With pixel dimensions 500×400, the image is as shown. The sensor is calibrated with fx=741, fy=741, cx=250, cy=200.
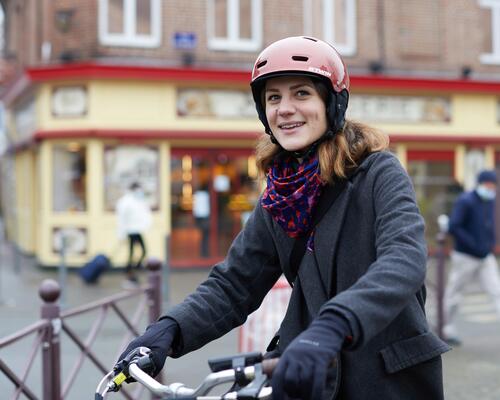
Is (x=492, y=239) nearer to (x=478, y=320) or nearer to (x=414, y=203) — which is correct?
(x=478, y=320)

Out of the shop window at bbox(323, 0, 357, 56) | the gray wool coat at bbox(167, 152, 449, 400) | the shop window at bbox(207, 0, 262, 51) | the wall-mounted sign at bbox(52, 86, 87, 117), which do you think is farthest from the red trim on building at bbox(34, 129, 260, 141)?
the gray wool coat at bbox(167, 152, 449, 400)

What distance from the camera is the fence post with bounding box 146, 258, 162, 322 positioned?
6.19 metres

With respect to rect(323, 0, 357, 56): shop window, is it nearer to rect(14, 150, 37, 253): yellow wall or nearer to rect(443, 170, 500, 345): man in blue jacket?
rect(14, 150, 37, 253): yellow wall

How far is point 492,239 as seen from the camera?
8.33 metres

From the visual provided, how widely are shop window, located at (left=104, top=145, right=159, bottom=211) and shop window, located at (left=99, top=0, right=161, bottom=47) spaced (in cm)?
220

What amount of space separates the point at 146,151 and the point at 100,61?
6.66 feet

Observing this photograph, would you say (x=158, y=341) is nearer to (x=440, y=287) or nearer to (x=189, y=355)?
(x=189, y=355)

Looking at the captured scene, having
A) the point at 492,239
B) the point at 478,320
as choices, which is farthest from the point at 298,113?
Answer: the point at 478,320

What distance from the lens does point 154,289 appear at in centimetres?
621

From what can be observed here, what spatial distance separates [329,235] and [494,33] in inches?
697

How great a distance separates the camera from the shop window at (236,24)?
1588 centimetres

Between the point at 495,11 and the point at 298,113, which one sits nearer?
the point at 298,113

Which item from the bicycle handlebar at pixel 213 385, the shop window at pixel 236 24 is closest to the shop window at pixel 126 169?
the shop window at pixel 236 24

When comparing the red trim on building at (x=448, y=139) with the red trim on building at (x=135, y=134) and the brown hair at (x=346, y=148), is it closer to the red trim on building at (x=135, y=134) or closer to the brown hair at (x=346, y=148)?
the red trim on building at (x=135, y=134)
